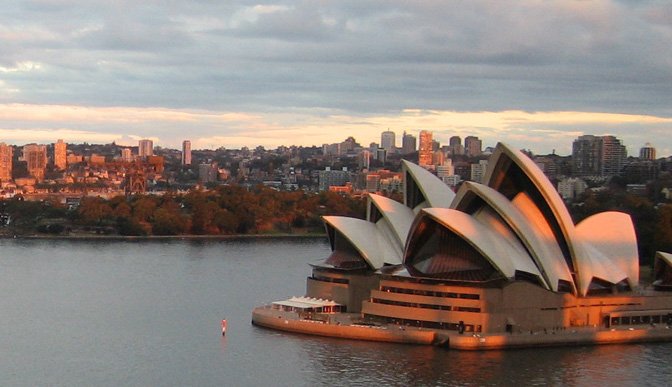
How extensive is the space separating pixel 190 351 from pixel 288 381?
4.02 m

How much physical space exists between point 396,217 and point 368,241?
108 centimetres

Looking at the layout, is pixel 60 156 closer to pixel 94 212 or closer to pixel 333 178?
pixel 333 178

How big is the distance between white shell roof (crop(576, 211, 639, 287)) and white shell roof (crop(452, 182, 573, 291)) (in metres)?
1.44

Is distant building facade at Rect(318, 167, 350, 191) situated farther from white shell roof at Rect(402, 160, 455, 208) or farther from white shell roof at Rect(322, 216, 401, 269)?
white shell roof at Rect(322, 216, 401, 269)

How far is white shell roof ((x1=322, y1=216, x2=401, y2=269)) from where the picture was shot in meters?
33.8

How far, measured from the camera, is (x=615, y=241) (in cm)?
3309

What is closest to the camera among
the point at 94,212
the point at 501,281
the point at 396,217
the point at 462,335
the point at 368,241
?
the point at 462,335

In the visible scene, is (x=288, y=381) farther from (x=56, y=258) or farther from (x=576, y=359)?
(x=56, y=258)

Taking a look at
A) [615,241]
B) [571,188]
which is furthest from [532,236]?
[571,188]

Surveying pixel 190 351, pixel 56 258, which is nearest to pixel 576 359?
pixel 190 351

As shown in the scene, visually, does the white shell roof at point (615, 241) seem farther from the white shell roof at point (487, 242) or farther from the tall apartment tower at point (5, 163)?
the tall apartment tower at point (5, 163)

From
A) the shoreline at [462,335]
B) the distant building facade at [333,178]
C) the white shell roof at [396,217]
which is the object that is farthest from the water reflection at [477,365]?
the distant building facade at [333,178]

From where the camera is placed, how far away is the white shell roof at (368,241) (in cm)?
3378

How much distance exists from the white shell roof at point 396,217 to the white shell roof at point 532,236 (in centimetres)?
351
